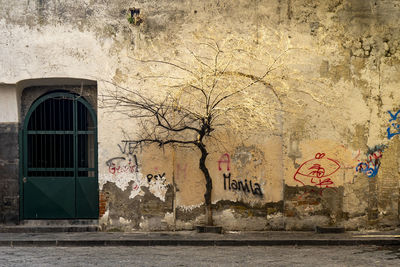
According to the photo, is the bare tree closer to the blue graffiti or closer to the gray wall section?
the gray wall section

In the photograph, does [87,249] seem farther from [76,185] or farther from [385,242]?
[385,242]

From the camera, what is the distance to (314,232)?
11578mm

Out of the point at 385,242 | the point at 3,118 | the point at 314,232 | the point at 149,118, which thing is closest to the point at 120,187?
the point at 149,118

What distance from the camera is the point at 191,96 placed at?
11.7 metres

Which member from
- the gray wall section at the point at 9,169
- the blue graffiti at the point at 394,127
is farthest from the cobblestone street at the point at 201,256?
the blue graffiti at the point at 394,127

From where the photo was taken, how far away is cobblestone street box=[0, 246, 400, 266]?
8.86 metres

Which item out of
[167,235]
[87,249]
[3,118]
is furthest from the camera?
[3,118]

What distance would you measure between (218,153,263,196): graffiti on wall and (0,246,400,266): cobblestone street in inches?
67.2

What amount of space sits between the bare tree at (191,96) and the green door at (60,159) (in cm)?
101

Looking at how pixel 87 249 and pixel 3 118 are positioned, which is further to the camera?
pixel 3 118

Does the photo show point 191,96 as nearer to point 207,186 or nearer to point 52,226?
point 207,186

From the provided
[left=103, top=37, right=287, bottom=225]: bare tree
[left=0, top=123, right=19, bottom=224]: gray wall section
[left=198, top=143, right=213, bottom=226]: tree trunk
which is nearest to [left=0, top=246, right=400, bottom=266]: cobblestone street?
[left=198, top=143, right=213, bottom=226]: tree trunk

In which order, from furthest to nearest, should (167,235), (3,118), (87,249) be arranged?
(3,118) → (167,235) → (87,249)

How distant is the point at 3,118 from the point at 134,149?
3.06 m
